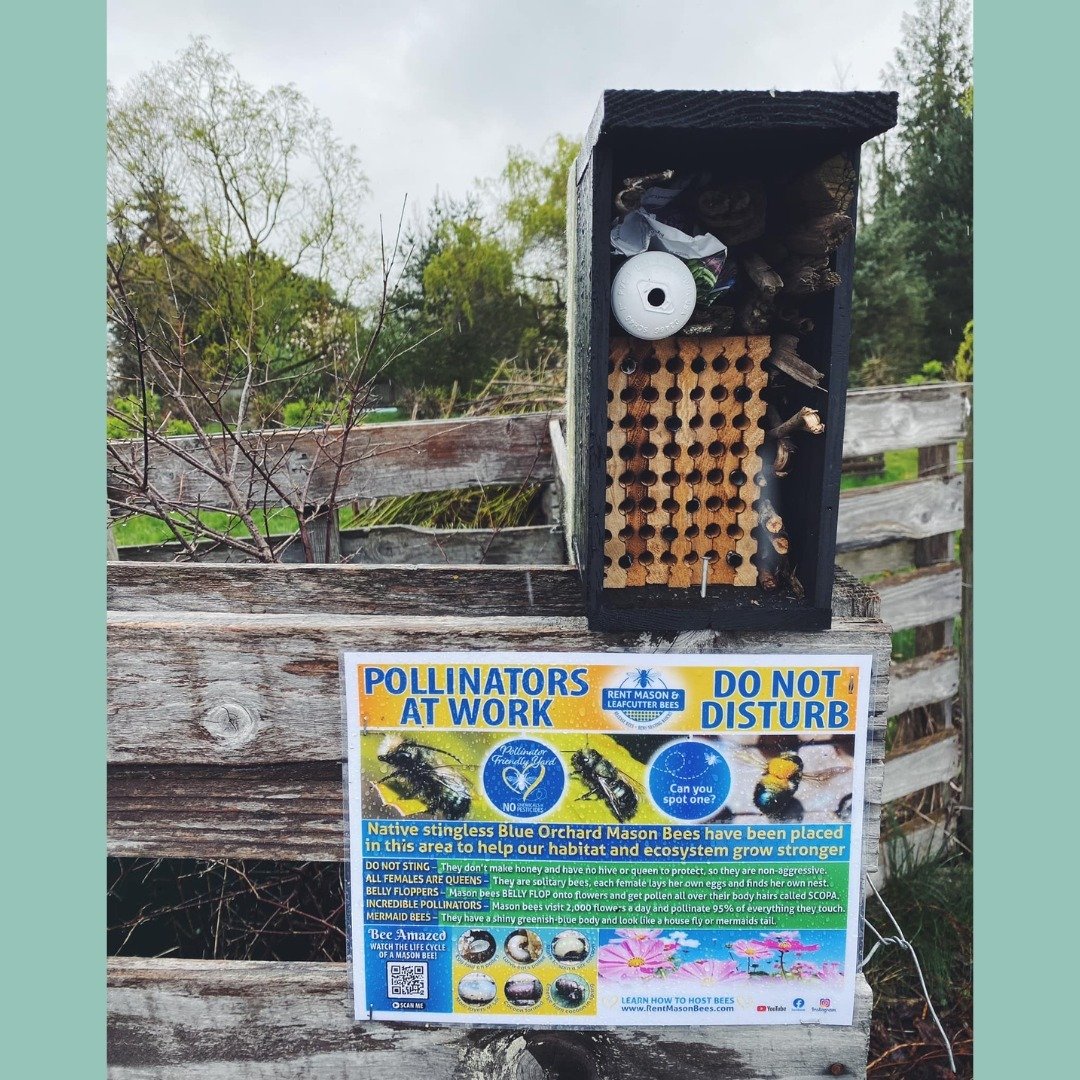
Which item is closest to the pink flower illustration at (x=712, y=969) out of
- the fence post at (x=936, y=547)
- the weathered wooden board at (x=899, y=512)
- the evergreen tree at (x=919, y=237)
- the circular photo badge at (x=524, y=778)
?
the circular photo badge at (x=524, y=778)

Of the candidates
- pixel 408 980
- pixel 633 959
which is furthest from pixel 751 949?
pixel 408 980

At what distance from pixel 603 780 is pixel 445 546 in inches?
73.3

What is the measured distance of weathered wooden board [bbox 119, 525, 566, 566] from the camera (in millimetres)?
2936

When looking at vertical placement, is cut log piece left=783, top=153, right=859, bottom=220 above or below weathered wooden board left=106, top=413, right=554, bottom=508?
above

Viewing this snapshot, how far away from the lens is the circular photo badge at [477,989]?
1.38 metres

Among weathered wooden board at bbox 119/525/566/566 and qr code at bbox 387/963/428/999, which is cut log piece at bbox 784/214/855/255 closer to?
qr code at bbox 387/963/428/999

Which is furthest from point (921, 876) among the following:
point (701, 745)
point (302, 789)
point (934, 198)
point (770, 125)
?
point (934, 198)

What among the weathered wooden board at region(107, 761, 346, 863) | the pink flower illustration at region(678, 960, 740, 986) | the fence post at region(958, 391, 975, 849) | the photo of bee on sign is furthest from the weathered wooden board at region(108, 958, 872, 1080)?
the fence post at region(958, 391, 975, 849)

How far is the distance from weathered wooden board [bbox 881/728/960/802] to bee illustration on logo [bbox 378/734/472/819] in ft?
8.34

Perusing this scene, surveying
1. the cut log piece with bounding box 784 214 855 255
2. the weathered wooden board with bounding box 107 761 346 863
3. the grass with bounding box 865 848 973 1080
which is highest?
the cut log piece with bounding box 784 214 855 255

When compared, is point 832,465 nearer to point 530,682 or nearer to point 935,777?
point 530,682

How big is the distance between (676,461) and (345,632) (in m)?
0.59

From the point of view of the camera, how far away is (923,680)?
3428 millimetres

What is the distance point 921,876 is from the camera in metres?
3.28
